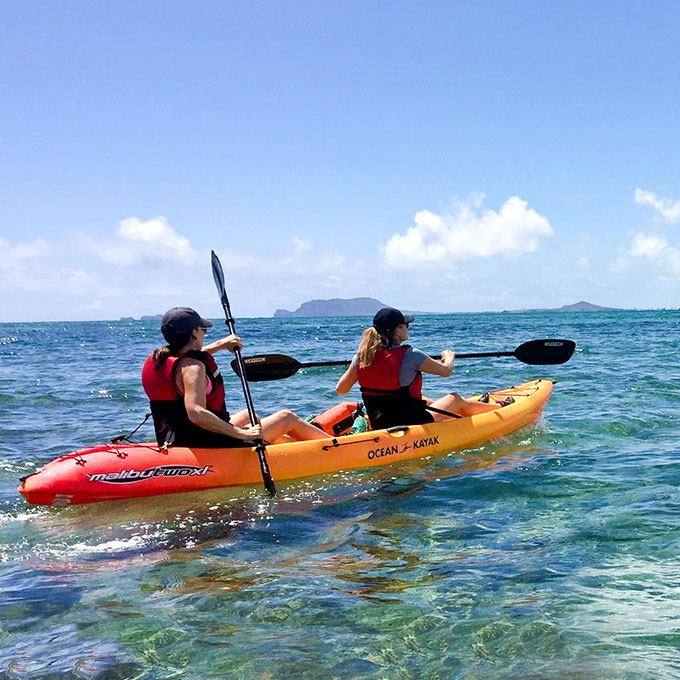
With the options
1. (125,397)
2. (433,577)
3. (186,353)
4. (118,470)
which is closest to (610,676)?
(433,577)

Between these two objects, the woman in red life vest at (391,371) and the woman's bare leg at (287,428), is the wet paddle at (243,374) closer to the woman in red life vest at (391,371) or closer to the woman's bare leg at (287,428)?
the woman's bare leg at (287,428)

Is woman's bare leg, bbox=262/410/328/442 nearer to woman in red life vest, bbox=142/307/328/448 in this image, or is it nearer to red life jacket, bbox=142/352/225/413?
woman in red life vest, bbox=142/307/328/448

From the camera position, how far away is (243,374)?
6426 millimetres

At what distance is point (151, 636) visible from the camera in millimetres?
3068

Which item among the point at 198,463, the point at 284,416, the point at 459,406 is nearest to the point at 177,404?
the point at 198,463

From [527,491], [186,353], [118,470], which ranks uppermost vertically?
[186,353]

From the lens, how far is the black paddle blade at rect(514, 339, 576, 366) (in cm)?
894

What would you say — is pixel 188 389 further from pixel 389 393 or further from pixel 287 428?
pixel 389 393

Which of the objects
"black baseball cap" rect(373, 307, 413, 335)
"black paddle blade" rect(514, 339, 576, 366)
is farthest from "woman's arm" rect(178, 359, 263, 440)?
Answer: "black paddle blade" rect(514, 339, 576, 366)

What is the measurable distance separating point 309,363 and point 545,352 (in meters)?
3.30

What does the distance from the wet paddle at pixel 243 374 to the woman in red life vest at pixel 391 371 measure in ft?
3.21

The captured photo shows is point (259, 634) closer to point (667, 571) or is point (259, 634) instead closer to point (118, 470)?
point (667, 571)

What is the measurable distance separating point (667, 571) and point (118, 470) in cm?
389

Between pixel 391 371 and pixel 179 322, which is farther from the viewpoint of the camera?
pixel 391 371
